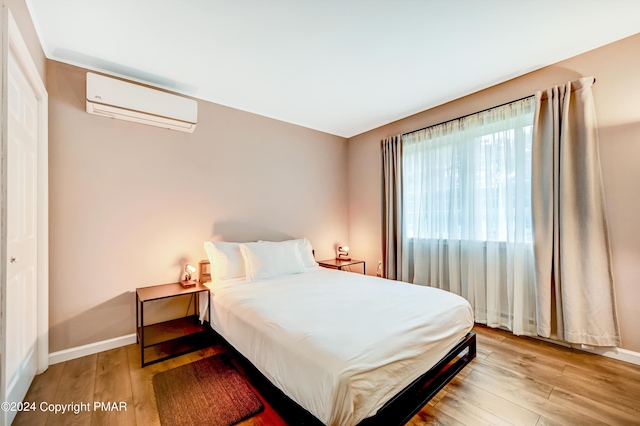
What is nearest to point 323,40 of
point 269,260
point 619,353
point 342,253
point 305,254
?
point 269,260

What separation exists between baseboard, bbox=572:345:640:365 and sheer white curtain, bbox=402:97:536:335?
0.44 meters

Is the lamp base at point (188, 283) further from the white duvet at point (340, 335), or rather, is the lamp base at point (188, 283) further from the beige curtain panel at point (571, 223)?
the beige curtain panel at point (571, 223)

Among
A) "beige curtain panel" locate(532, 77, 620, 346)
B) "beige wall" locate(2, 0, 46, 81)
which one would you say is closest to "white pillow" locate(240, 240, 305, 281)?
"beige wall" locate(2, 0, 46, 81)

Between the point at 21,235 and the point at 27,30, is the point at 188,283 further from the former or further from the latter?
the point at 27,30

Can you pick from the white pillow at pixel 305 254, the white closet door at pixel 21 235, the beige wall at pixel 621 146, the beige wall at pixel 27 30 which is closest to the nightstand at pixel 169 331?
the white closet door at pixel 21 235

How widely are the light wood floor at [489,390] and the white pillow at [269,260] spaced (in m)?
0.81

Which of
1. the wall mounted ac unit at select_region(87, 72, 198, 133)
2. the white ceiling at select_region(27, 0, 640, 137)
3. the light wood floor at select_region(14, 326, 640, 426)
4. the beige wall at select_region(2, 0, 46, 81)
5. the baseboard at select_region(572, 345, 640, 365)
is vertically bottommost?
the light wood floor at select_region(14, 326, 640, 426)

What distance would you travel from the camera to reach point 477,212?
9.91 feet

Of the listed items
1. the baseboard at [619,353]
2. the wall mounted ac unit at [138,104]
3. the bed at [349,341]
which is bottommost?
the baseboard at [619,353]

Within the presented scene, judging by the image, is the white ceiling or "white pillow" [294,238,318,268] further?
"white pillow" [294,238,318,268]

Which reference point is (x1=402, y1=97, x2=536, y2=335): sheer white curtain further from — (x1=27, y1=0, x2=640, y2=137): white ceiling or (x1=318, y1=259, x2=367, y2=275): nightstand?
(x1=318, y1=259, x2=367, y2=275): nightstand

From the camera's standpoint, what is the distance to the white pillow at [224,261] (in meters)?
2.79

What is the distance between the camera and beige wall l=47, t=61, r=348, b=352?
235 centimetres

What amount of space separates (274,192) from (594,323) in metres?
3.57
